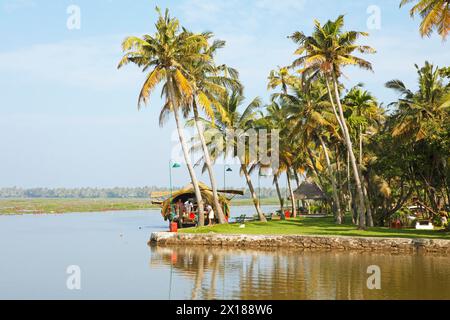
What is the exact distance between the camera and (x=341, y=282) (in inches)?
679

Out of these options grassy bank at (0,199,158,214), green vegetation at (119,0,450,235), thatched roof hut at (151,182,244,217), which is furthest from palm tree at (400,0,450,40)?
grassy bank at (0,199,158,214)

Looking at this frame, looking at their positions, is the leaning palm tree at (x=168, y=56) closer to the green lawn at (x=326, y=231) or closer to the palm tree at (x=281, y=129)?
the green lawn at (x=326, y=231)

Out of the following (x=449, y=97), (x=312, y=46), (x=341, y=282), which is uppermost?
(x=312, y=46)

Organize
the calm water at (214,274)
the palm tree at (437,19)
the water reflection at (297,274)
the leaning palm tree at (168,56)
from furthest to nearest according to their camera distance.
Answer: the leaning palm tree at (168,56), the palm tree at (437,19), the calm water at (214,274), the water reflection at (297,274)

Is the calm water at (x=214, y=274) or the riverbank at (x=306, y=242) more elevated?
the riverbank at (x=306, y=242)

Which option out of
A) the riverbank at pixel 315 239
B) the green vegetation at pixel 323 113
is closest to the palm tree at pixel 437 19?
the green vegetation at pixel 323 113

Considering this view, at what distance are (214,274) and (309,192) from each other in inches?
1120

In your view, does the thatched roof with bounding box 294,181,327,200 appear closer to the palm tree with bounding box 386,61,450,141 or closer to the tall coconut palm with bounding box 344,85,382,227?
the tall coconut palm with bounding box 344,85,382,227

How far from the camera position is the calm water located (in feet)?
50.9

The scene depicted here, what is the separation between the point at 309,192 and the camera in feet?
152

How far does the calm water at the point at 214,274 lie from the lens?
50.9 ft
